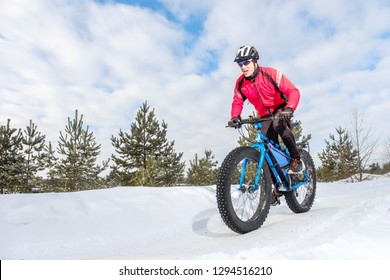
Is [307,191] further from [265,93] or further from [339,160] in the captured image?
[339,160]

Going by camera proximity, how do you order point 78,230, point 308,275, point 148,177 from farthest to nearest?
point 148,177
point 78,230
point 308,275

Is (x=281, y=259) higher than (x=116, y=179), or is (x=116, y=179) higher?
(x=116, y=179)

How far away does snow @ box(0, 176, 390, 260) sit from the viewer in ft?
6.93

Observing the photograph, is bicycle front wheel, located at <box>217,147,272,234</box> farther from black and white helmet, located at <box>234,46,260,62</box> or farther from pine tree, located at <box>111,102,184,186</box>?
pine tree, located at <box>111,102,184,186</box>

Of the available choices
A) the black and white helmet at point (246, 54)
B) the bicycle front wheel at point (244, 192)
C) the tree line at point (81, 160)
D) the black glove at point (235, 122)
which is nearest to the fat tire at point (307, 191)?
the bicycle front wheel at point (244, 192)

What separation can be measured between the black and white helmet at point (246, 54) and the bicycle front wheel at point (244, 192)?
1217 millimetres

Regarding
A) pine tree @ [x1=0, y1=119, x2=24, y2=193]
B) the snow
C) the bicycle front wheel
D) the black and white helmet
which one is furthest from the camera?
pine tree @ [x1=0, y1=119, x2=24, y2=193]

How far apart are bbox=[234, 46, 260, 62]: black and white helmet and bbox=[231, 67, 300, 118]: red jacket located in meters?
0.24

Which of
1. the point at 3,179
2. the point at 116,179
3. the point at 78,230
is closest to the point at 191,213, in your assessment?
the point at 78,230

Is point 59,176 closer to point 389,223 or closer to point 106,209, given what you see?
point 106,209

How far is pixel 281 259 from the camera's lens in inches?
75.9

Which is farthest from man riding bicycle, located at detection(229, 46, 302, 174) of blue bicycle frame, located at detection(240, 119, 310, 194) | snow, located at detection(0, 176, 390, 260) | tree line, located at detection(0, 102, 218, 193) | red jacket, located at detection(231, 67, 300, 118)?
tree line, located at detection(0, 102, 218, 193)

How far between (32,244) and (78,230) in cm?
63

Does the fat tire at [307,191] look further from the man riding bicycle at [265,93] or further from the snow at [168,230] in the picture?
the man riding bicycle at [265,93]
